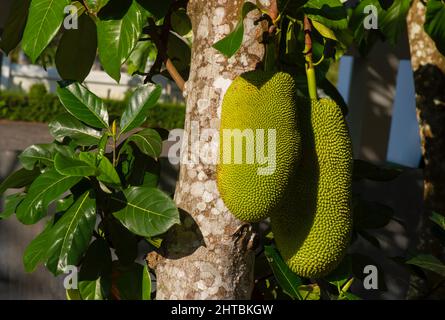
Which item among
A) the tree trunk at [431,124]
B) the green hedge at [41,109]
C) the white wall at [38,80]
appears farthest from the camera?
the white wall at [38,80]

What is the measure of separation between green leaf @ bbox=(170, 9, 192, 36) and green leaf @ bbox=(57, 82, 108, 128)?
1.01ft

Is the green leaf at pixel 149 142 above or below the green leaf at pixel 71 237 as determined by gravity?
above

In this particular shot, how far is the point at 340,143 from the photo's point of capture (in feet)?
2.70

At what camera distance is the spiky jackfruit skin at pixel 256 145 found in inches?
28.9

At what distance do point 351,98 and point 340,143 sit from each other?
319 cm

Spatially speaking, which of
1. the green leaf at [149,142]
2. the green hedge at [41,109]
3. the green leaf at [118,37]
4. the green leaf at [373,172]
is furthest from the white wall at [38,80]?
the green leaf at [118,37]

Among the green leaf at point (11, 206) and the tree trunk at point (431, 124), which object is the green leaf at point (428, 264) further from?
the green leaf at point (11, 206)

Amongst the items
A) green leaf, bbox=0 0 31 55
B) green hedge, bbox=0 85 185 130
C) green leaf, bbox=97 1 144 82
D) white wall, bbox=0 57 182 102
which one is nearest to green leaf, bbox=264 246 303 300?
green leaf, bbox=97 1 144 82

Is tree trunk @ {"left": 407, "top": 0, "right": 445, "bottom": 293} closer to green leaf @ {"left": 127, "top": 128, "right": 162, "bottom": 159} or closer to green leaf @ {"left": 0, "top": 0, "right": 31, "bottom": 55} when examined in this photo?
green leaf @ {"left": 127, "top": 128, "right": 162, "bottom": 159}

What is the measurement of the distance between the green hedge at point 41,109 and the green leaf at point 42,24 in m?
10.00

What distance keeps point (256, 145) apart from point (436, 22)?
811mm

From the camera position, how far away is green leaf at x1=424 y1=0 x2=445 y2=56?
53.0 inches
